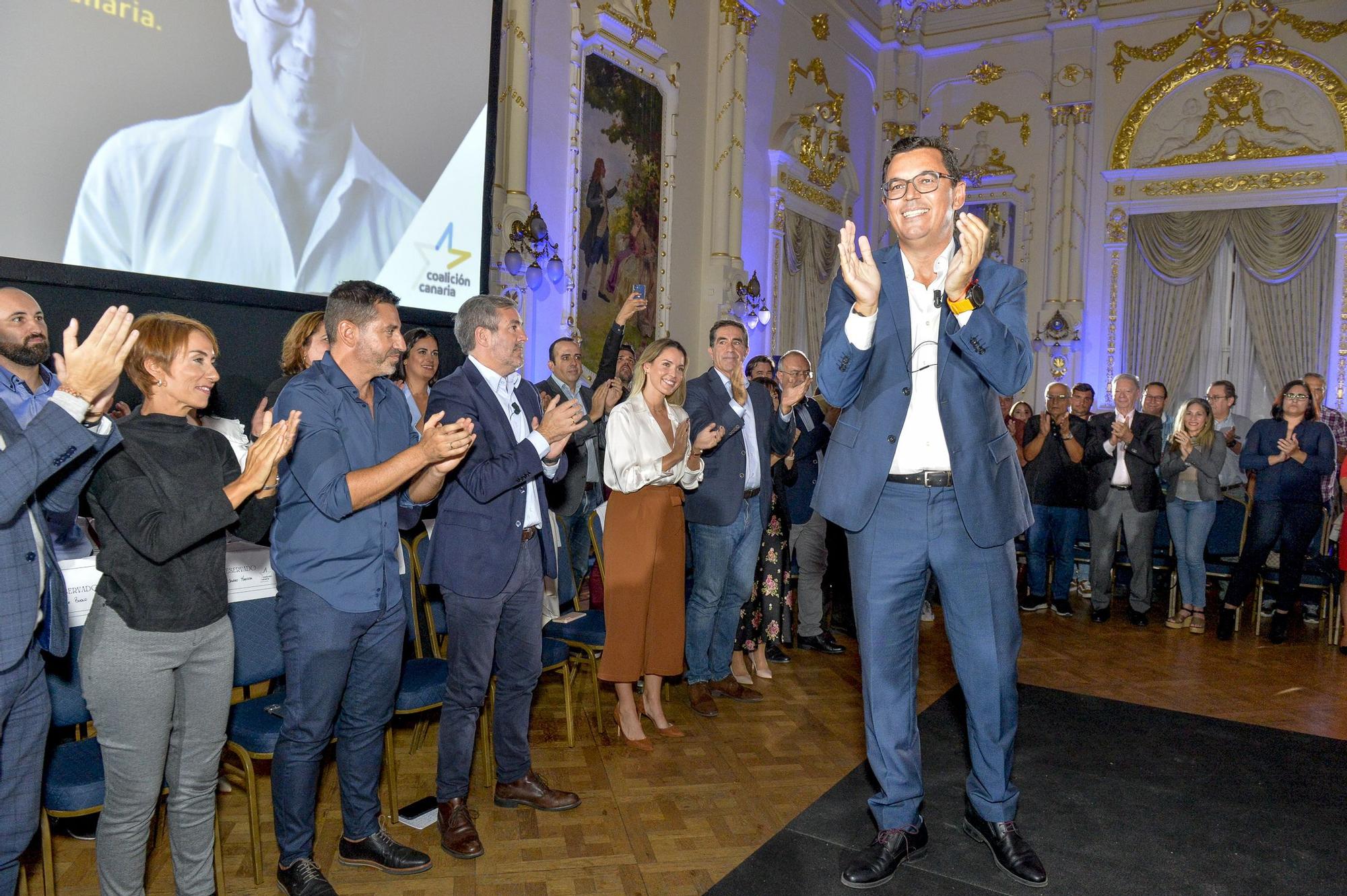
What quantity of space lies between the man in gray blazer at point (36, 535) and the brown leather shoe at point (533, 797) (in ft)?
4.68

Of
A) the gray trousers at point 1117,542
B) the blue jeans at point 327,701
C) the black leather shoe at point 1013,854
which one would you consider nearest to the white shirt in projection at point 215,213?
the blue jeans at point 327,701

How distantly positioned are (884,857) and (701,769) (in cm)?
118

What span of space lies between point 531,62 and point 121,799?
226 inches

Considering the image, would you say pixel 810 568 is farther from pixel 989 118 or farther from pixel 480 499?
pixel 989 118

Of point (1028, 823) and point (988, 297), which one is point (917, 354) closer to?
point (988, 297)

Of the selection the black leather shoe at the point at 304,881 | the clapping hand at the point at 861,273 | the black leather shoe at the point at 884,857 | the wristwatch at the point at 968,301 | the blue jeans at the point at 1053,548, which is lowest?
the black leather shoe at the point at 304,881

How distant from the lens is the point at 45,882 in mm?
2225

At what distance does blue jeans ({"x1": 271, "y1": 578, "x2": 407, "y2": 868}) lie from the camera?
2307 millimetres

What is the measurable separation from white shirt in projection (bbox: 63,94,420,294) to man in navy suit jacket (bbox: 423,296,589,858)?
2.09m

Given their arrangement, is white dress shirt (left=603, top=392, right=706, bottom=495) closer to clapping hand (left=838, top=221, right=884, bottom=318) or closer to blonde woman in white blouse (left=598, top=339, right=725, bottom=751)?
blonde woman in white blouse (left=598, top=339, right=725, bottom=751)

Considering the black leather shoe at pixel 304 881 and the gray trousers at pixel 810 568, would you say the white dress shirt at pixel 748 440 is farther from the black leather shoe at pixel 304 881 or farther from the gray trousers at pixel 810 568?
the black leather shoe at pixel 304 881

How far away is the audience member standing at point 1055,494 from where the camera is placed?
256 inches

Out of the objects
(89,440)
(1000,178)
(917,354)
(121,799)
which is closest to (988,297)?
(917,354)

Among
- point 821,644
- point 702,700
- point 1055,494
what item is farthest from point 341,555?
point 1055,494
